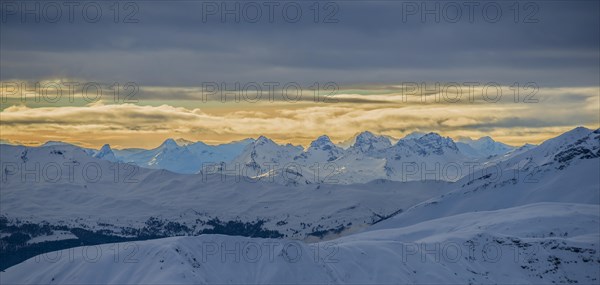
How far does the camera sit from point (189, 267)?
197000 mm

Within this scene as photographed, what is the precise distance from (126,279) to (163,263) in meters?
9.07

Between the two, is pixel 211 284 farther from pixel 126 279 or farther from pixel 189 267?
pixel 126 279

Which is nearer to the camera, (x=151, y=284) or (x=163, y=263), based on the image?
(x=151, y=284)

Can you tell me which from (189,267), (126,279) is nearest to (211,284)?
(189,267)

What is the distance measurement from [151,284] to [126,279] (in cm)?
1456

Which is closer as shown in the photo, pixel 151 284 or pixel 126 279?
pixel 151 284

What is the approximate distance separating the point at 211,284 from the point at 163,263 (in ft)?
44.6

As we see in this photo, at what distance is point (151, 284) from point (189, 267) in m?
12.7

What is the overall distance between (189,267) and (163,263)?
22.9 feet

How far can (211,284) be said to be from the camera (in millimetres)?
194000

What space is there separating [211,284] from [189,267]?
696cm

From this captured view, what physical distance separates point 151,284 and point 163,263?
44.8ft

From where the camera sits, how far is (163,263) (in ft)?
656
